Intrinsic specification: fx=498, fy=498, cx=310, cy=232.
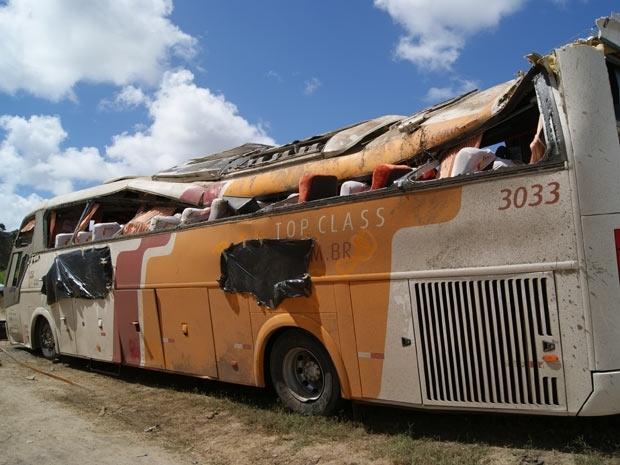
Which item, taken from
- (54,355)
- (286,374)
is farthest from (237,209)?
(54,355)

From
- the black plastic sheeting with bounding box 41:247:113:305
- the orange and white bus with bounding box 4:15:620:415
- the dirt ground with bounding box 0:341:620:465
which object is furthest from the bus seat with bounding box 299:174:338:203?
the black plastic sheeting with bounding box 41:247:113:305

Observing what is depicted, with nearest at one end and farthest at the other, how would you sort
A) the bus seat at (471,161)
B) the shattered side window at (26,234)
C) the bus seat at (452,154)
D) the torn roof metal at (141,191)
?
1. the bus seat at (471,161)
2. the bus seat at (452,154)
3. the torn roof metal at (141,191)
4. the shattered side window at (26,234)

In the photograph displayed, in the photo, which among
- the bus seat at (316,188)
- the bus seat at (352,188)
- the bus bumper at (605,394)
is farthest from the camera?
the bus seat at (316,188)

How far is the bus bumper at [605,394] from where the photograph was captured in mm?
3441

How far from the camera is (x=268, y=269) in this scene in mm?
5410

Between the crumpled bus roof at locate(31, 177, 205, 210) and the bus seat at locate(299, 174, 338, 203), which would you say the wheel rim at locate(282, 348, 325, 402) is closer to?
the bus seat at locate(299, 174, 338, 203)

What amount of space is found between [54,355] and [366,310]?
821cm

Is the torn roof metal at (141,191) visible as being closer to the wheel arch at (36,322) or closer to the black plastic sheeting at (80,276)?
the black plastic sheeting at (80,276)

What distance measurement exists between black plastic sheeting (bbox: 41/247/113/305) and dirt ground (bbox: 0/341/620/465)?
1.68 meters

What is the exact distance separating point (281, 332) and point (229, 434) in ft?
3.80

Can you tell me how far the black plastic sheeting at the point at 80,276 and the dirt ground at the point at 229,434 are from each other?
1.68 meters

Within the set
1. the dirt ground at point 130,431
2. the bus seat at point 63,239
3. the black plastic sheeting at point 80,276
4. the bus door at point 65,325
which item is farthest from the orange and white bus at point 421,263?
the bus seat at point 63,239

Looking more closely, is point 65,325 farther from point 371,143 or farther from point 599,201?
point 599,201

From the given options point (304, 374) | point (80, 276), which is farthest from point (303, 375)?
point (80, 276)
